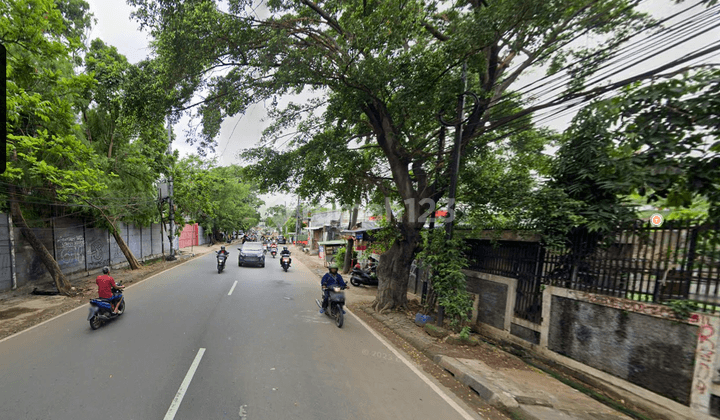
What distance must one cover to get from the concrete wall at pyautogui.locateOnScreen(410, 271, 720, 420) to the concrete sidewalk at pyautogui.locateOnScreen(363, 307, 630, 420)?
528 millimetres

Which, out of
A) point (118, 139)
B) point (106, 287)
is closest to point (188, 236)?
point (118, 139)

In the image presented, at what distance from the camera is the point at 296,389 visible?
396 centimetres

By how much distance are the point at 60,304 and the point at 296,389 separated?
8.84m

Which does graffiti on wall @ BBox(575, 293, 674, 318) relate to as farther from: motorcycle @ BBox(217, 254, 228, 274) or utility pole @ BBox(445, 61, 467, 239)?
motorcycle @ BBox(217, 254, 228, 274)

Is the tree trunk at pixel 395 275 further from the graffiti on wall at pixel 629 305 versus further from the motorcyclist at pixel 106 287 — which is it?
the motorcyclist at pixel 106 287

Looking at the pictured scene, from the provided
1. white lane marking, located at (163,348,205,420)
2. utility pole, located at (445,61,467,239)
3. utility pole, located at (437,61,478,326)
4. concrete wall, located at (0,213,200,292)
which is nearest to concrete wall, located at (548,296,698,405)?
utility pole, located at (437,61,478,326)

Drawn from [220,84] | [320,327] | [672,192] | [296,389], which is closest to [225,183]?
[220,84]

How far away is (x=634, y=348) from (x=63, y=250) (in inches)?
698

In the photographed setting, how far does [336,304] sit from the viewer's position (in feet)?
24.6

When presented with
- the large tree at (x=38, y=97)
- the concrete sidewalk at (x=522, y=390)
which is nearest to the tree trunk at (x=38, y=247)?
the large tree at (x=38, y=97)

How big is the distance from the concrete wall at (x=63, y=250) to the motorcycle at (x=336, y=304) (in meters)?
10.3

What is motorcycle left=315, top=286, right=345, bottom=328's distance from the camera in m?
7.15

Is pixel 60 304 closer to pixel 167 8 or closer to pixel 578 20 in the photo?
pixel 167 8

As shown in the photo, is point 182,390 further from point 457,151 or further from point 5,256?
point 5,256
